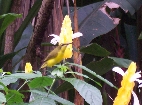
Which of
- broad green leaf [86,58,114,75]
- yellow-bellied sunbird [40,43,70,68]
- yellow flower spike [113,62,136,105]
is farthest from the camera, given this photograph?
broad green leaf [86,58,114,75]

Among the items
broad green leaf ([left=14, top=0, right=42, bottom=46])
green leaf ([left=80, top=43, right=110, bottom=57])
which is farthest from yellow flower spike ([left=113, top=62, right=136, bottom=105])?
broad green leaf ([left=14, top=0, right=42, bottom=46])

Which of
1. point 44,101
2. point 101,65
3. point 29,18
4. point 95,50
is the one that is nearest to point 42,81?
point 44,101

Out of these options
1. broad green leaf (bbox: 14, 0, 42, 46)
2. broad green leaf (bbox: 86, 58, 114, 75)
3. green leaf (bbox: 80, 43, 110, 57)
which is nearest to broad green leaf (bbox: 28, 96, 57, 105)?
green leaf (bbox: 80, 43, 110, 57)

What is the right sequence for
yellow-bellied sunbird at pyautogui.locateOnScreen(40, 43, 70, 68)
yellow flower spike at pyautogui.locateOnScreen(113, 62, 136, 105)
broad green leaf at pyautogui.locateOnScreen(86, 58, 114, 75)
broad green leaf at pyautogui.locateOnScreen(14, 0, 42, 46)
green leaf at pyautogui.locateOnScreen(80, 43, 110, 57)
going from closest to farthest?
yellow flower spike at pyautogui.locateOnScreen(113, 62, 136, 105) < yellow-bellied sunbird at pyautogui.locateOnScreen(40, 43, 70, 68) < green leaf at pyautogui.locateOnScreen(80, 43, 110, 57) < broad green leaf at pyautogui.locateOnScreen(86, 58, 114, 75) < broad green leaf at pyautogui.locateOnScreen(14, 0, 42, 46)

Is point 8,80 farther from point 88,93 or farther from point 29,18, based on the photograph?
point 29,18

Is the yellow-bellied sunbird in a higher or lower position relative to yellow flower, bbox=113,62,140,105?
higher

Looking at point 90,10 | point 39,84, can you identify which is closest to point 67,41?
point 39,84

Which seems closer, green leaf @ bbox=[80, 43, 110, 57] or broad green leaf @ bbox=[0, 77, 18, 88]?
broad green leaf @ bbox=[0, 77, 18, 88]

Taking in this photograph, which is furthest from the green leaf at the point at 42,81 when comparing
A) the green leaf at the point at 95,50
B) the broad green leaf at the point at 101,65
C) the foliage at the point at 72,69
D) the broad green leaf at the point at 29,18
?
the broad green leaf at the point at 29,18

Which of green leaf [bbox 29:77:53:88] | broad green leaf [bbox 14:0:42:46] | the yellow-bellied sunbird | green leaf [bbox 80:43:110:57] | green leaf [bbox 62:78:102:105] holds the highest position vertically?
broad green leaf [bbox 14:0:42:46]

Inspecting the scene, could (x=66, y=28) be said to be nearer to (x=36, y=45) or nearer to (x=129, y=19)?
(x=36, y=45)

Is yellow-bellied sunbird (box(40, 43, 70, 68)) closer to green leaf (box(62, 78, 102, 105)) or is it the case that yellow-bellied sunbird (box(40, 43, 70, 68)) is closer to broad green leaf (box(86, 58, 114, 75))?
green leaf (box(62, 78, 102, 105))

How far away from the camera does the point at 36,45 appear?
3.57 ft

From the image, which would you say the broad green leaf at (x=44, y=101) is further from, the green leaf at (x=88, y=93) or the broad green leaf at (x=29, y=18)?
the broad green leaf at (x=29, y=18)
